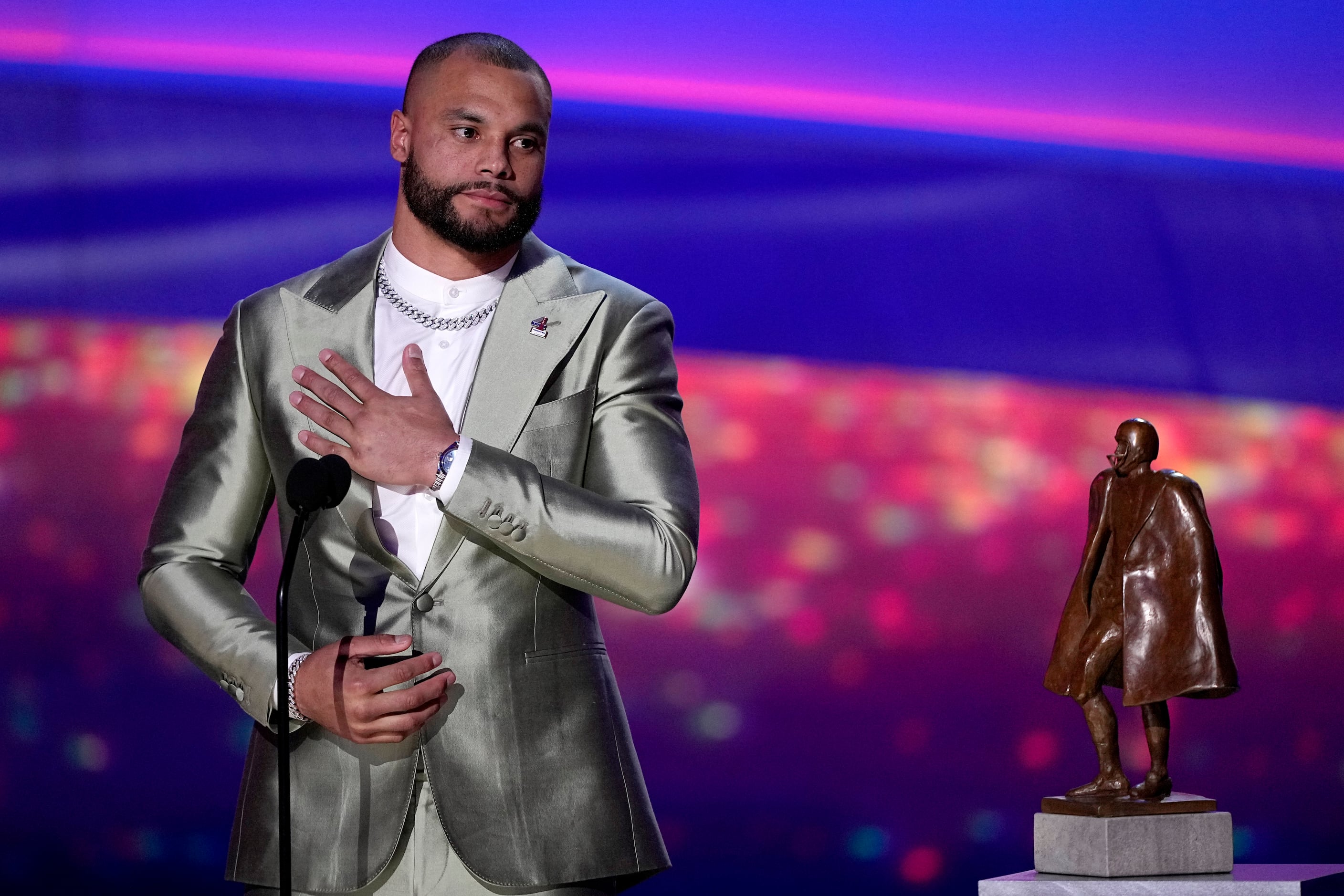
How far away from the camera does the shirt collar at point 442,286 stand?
1.77 metres

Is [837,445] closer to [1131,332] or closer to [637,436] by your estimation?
[1131,332]

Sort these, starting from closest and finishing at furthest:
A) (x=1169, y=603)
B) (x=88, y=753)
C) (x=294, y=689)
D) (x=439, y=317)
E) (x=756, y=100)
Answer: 1. (x=294, y=689)
2. (x=439, y=317)
3. (x=1169, y=603)
4. (x=88, y=753)
5. (x=756, y=100)

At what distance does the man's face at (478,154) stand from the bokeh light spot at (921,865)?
101 inches

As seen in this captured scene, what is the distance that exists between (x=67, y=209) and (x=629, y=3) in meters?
1.50

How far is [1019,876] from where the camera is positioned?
2.60 m

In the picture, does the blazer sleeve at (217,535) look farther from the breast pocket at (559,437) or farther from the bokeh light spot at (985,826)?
the bokeh light spot at (985,826)

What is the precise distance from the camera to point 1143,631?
2688 mm

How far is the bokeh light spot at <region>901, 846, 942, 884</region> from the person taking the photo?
385 cm

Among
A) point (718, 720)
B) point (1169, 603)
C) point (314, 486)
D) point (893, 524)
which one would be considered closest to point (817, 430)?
point (893, 524)

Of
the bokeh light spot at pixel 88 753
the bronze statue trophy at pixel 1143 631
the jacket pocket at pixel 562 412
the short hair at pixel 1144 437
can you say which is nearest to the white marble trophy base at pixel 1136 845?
the bronze statue trophy at pixel 1143 631

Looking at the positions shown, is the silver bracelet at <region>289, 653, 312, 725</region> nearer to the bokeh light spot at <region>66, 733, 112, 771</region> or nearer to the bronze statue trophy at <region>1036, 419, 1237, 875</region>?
the bronze statue trophy at <region>1036, 419, 1237, 875</region>

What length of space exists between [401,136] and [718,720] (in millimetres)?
2299

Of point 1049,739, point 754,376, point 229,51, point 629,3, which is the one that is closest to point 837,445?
point 754,376

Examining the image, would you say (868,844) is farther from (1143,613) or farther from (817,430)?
(1143,613)
